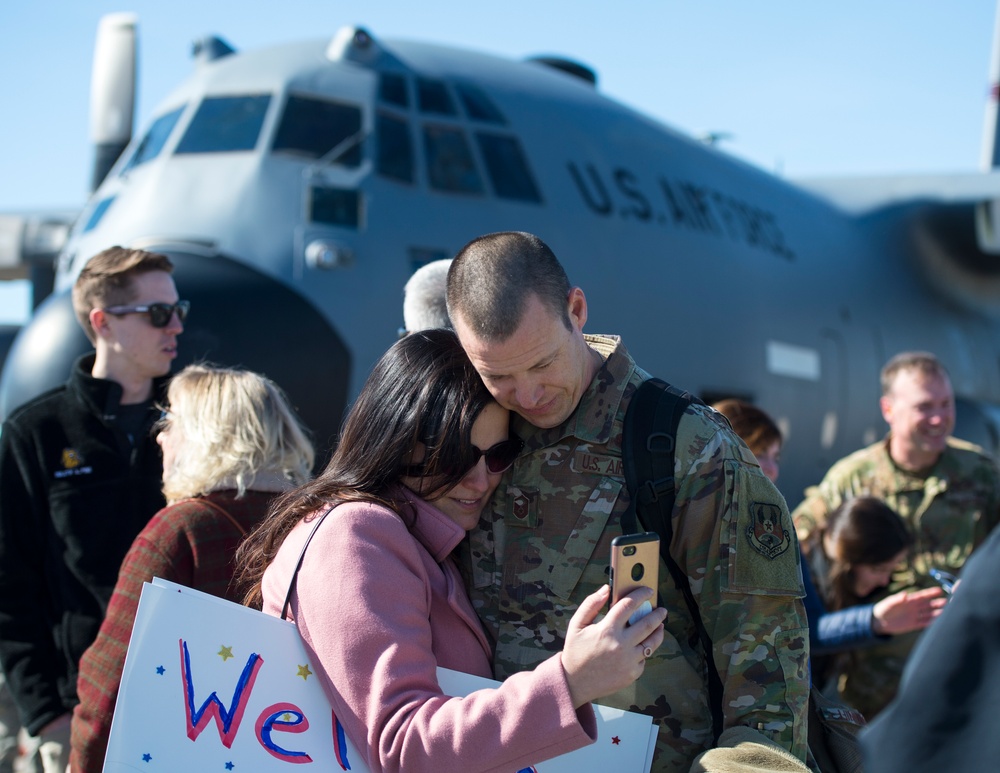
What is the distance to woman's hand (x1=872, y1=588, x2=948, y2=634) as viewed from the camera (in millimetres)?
2922

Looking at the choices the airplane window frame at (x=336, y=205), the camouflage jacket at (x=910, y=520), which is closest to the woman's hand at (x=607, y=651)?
the camouflage jacket at (x=910, y=520)

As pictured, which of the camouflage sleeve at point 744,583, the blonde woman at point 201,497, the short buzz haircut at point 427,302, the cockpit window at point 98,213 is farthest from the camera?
the cockpit window at point 98,213

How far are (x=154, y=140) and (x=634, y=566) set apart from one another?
16.2ft

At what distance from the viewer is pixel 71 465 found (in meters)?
2.84

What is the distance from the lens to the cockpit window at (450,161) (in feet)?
17.3

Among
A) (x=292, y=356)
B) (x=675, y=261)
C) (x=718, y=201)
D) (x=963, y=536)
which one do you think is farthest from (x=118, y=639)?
(x=718, y=201)

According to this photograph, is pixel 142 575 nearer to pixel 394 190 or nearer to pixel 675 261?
pixel 394 190

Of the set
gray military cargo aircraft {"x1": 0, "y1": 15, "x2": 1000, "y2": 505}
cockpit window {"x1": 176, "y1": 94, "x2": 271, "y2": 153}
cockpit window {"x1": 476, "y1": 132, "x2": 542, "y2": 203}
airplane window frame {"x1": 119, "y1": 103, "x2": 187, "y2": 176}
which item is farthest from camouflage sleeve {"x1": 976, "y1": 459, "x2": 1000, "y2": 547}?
airplane window frame {"x1": 119, "y1": 103, "x2": 187, "y2": 176}

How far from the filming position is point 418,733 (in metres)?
1.41

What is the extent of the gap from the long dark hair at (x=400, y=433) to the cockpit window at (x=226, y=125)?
375cm

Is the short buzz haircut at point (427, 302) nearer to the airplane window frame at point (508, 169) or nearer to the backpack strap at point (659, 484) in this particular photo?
the backpack strap at point (659, 484)

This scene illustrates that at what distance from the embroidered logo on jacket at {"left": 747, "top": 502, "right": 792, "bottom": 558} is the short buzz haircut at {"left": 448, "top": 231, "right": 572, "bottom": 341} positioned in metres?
0.45

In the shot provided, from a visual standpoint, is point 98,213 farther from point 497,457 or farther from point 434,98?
point 497,457

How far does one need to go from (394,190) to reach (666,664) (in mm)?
3800
